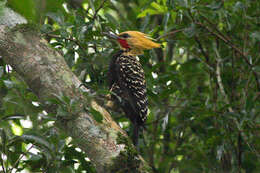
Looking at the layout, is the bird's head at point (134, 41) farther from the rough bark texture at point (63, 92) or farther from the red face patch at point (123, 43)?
the rough bark texture at point (63, 92)

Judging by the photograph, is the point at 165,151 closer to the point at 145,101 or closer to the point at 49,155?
the point at 145,101

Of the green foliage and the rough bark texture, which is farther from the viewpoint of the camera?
the rough bark texture

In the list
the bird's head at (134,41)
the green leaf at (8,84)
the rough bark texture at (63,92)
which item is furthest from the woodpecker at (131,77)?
the green leaf at (8,84)

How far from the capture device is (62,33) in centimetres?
246

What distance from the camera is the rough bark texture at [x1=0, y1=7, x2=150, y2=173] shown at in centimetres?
201

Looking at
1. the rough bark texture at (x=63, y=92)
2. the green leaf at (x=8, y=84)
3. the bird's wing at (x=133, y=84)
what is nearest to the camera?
the green leaf at (x=8, y=84)

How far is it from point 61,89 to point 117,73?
1.53 metres

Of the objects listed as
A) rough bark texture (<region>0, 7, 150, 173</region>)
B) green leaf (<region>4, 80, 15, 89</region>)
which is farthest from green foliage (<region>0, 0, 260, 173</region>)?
rough bark texture (<region>0, 7, 150, 173</region>)

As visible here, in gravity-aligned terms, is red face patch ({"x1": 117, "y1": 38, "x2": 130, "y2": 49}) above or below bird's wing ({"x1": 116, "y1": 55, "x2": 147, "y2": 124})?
above

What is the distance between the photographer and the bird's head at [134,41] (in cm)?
353

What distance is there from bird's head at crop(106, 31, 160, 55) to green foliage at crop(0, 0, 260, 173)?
0.34 feet

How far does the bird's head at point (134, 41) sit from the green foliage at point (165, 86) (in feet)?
0.34

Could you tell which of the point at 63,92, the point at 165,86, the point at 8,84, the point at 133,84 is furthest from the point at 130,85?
the point at 8,84

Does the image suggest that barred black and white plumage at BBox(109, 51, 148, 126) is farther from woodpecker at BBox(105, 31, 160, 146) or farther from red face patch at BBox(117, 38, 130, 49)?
red face patch at BBox(117, 38, 130, 49)
